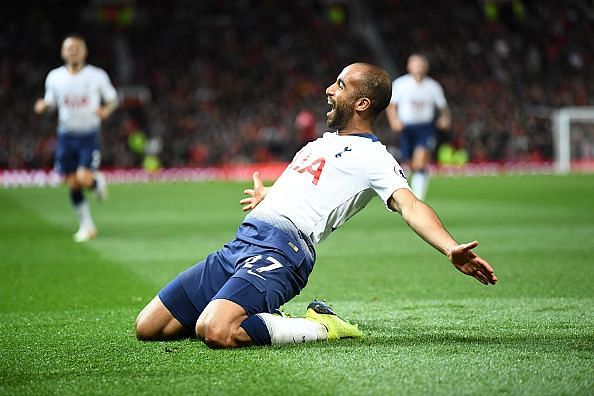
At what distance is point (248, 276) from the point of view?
18.3ft

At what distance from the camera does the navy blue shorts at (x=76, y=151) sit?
43.5 feet

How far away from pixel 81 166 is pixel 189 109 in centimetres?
2141

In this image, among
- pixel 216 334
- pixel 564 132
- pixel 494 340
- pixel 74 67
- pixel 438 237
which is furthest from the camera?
pixel 564 132

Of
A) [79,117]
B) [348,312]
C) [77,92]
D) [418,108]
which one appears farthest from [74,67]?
[348,312]

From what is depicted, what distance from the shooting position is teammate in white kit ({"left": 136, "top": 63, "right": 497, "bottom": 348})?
5562mm

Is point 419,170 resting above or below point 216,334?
above

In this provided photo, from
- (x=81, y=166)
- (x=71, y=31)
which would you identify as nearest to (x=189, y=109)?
(x=71, y=31)

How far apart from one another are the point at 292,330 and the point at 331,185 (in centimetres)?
84

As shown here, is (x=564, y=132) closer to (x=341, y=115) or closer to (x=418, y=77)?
(x=418, y=77)

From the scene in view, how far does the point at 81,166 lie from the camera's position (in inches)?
521

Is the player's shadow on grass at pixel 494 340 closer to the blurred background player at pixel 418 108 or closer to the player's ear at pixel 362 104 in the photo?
the player's ear at pixel 362 104

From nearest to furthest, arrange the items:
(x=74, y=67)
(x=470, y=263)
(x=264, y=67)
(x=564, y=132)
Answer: (x=470, y=263) < (x=74, y=67) < (x=564, y=132) < (x=264, y=67)

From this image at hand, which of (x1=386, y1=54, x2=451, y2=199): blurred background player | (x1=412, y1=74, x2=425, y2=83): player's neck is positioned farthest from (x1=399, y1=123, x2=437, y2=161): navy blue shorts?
(x1=412, y1=74, x2=425, y2=83): player's neck

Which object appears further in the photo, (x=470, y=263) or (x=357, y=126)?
(x=357, y=126)
